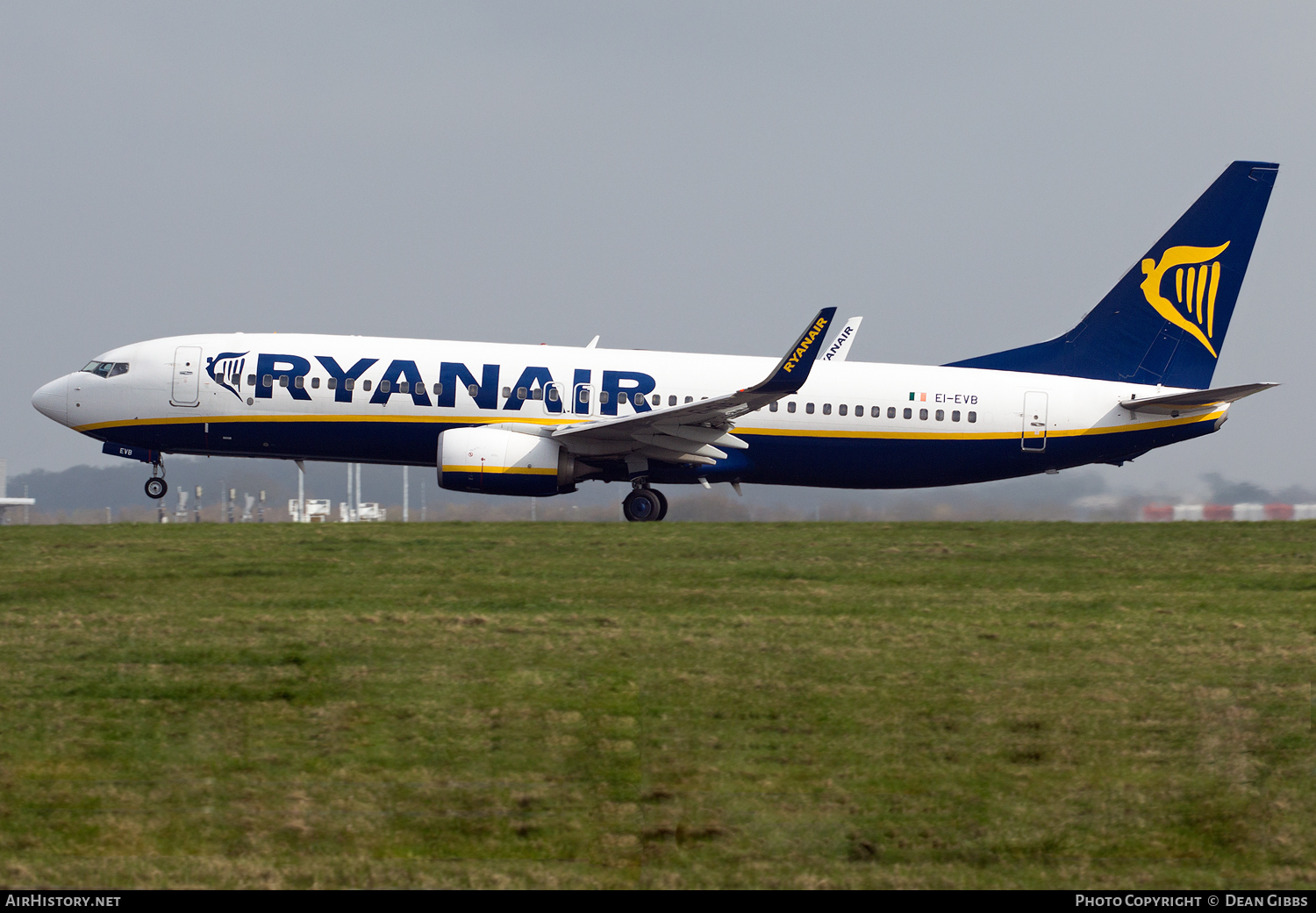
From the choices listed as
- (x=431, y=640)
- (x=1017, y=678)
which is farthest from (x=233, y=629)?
(x=1017, y=678)

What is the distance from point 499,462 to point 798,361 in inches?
231

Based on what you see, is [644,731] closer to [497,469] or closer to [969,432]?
[497,469]

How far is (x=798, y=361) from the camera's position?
2320cm

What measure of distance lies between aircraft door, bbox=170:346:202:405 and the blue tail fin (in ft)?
53.3

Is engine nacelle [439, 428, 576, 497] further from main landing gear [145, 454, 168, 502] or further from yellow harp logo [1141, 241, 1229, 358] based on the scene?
yellow harp logo [1141, 241, 1229, 358]

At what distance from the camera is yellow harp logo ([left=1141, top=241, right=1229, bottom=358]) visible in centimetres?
2852

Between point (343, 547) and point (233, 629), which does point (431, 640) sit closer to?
point (233, 629)

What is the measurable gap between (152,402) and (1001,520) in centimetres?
1705

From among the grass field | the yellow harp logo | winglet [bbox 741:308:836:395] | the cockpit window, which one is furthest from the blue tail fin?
the cockpit window

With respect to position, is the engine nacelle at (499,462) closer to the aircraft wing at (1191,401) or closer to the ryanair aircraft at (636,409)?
the ryanair aircraft at (636,409)

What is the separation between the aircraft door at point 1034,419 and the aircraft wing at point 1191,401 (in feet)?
5.77

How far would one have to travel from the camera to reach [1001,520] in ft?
→ 82.7

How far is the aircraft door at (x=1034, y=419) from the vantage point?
27125mm

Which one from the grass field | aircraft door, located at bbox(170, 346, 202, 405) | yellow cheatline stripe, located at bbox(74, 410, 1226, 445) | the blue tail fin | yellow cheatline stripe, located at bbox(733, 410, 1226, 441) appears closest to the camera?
the grass field
